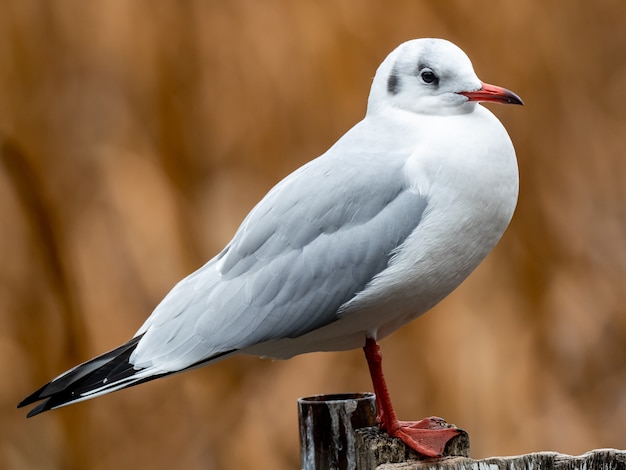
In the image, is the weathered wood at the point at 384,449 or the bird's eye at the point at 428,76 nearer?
the weathered wood at the point at 384,449

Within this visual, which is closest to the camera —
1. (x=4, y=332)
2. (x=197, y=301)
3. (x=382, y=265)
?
(x=382, y=265)

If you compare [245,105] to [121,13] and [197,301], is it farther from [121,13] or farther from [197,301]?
[197,301]

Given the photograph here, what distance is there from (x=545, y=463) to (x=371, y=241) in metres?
0.42

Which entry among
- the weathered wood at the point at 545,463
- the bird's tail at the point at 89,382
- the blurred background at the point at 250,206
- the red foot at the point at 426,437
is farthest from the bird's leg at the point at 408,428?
the blurred background at the point at 250,206

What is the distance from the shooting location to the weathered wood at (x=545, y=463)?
50.1 inches

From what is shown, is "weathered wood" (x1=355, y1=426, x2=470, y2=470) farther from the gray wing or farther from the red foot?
the gray wing

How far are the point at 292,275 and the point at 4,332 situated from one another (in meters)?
1.77

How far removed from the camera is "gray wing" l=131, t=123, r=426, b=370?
152 centimetres

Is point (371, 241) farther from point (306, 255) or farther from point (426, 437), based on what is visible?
point (426, 437)

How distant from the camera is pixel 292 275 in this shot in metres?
1.56

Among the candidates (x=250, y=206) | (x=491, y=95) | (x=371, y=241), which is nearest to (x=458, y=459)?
(x=371, y=241)

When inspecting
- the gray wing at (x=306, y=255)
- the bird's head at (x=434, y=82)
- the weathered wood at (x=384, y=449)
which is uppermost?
the bird's head at (x=434, y=82)

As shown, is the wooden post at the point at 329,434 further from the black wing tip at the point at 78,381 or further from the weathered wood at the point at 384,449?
the black wing tip at the point at 78,381

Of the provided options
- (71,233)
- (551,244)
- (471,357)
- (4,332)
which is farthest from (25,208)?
(551,244)
